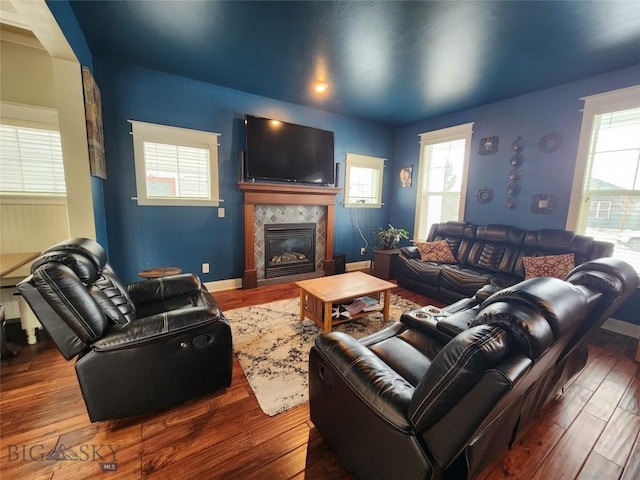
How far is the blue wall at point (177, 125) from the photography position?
9.83 feet

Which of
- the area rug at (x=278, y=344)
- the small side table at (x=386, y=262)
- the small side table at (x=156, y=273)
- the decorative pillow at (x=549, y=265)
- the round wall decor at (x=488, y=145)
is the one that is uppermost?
the round wall decor at (x=488, y=145)

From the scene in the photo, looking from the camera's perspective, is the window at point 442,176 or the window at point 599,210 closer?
the window at point 599,210

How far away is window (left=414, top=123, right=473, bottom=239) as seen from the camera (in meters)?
4.21

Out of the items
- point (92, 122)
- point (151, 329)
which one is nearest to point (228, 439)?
point (151, 329)

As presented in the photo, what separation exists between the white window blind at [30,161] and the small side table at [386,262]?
4.14 meters

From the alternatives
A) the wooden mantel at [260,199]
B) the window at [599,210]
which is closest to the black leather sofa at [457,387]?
the window at [599,210]

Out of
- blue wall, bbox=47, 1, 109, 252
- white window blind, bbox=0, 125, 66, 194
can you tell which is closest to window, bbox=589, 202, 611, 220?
blue wall, bbox=47, 1, 109, 252

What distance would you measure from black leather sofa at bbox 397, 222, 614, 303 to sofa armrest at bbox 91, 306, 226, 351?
2.87 meters

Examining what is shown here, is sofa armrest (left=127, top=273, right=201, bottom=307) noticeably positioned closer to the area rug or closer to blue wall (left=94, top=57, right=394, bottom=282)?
the area rug

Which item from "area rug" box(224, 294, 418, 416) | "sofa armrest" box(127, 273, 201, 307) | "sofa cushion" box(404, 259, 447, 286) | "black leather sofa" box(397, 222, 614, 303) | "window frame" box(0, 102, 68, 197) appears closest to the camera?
"area rug" box(224, 294, 418, 416)

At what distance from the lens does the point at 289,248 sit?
4.32 m

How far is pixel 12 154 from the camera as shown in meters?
2.55

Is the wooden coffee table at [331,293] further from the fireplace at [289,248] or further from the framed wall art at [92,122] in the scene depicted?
the framed wall art at [92,122]

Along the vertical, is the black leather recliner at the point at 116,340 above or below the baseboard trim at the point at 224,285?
above
